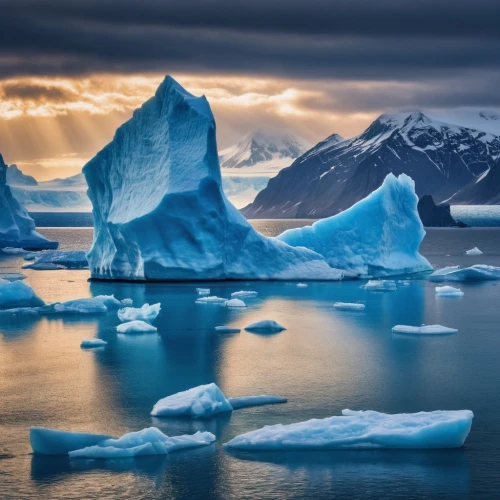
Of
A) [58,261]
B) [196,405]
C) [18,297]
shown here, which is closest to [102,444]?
[196,405]

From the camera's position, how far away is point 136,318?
18.9 meters

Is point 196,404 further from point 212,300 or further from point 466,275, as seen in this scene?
point 466,275

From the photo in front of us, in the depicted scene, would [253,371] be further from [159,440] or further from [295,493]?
[295,493]

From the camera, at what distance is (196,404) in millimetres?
10570

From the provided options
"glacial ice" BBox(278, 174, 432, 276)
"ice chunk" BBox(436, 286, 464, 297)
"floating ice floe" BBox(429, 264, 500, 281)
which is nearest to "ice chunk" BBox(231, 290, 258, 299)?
"ice chunk" BBox(436, 286, 464, 297)

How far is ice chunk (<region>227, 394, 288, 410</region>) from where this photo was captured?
11.1 m

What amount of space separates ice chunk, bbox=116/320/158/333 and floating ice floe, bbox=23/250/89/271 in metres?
19.5

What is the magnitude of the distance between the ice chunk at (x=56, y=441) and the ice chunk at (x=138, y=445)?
13 cm

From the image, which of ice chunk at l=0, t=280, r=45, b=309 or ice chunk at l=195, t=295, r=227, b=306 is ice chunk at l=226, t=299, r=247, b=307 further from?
ice chunk at l=0, t=280, r=45, b=309

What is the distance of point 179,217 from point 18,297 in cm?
626

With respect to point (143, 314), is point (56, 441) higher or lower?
lower

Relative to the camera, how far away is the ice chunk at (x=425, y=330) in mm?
17547

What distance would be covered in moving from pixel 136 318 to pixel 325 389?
7.47m

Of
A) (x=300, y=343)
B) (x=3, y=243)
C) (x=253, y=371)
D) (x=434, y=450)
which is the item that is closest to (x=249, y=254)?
(x=300, y=343)
